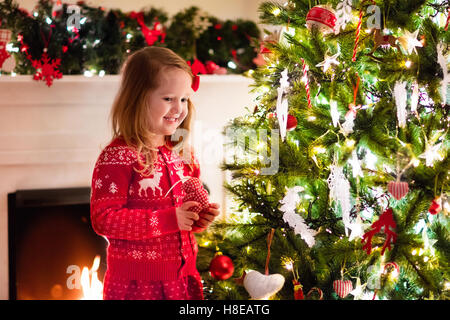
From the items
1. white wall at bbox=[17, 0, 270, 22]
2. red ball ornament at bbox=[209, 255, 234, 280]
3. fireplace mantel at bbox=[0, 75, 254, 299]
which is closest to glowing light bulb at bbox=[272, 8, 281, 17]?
red ball ornament at bbox=[209, 255, 234, 280]

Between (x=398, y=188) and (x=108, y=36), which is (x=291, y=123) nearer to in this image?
(x=398, y=188)

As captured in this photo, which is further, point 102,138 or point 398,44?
point 102,138

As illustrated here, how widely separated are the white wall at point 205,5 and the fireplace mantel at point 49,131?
554 mm

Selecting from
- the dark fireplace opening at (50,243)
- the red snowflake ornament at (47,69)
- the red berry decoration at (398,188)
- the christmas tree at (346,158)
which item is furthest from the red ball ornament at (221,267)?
the red snowflake ornament at (47,69)

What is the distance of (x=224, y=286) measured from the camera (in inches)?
65.2

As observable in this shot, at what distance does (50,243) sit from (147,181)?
49.8 inches

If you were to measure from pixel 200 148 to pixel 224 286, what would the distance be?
1.07 meters

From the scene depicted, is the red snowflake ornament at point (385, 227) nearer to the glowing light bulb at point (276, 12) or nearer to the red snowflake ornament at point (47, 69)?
the glowing light bulb at point (276, 12)

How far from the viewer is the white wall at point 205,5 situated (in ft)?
9.05

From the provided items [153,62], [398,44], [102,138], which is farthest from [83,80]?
[398,44]

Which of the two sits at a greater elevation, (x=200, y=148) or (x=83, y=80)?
(x=83, y=80)

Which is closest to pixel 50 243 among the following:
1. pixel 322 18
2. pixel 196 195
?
pixel 196 195

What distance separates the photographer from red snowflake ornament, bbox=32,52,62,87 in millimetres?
2225
